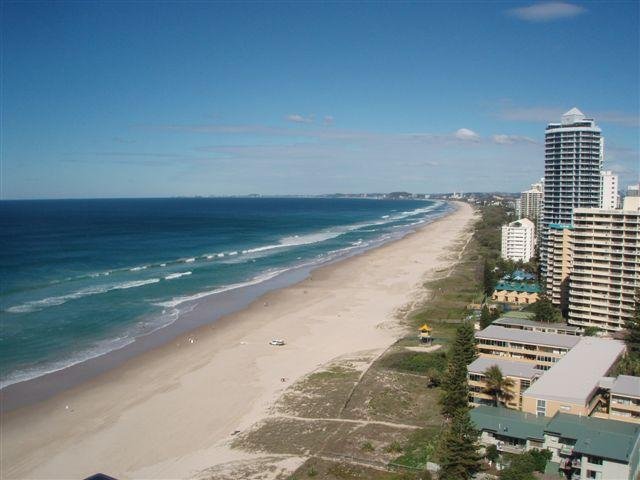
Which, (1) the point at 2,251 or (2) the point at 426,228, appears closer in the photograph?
(1) the point at 2,251

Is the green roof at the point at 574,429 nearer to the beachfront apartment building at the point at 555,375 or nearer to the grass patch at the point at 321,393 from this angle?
the beachfront apartment building at the point at 555,375

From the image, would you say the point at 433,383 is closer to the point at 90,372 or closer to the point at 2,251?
the point at 90,372

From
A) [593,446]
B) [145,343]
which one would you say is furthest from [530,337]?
[145,343]

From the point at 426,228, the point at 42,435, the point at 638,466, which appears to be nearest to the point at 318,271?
the point at 42,435

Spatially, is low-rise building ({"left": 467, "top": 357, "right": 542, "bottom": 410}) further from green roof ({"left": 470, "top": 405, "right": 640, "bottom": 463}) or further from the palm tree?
green roof ({"left": 470, "top": 405, "right": 640, "bottom": 463})

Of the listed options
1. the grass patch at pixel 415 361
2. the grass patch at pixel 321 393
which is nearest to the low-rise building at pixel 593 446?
the grass patch at pixel 321 393
